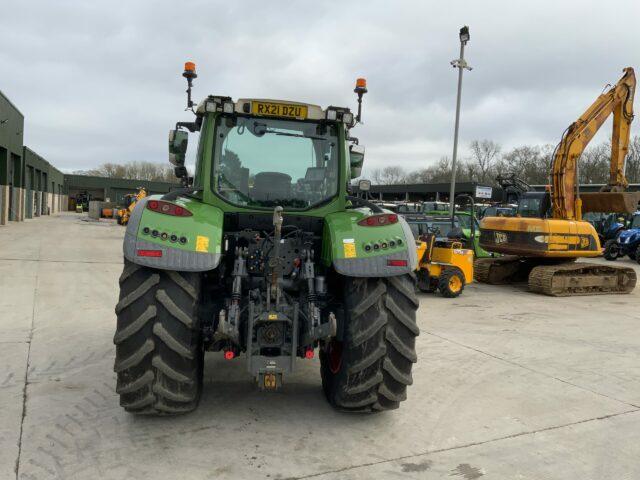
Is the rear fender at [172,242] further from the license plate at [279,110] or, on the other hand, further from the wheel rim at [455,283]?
the wheel rim at [455,283]

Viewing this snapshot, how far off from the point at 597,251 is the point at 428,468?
415 inches

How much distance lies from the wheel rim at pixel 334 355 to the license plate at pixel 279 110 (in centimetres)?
192

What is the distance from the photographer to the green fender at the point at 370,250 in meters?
3.86

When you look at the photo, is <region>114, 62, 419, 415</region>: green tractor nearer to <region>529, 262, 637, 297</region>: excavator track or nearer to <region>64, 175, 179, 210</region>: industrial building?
<region>529, 262, 637, 297</region>: excavator track

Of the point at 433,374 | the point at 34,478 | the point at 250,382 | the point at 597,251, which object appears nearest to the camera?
the point at 34,478

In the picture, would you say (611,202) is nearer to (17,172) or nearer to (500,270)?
(500,270)

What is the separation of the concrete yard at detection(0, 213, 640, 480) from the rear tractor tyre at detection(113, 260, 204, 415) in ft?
0.92

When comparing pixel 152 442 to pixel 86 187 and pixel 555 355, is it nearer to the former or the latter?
pixel 555 355

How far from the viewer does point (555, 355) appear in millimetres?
6457

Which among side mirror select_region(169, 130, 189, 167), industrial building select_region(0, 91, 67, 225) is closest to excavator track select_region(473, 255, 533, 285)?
side mirror select_region(169, 130, 189, 167)

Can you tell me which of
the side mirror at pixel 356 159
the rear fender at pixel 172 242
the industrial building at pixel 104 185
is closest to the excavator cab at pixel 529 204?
the side mirror at pixel 356 159

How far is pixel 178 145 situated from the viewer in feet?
16.1

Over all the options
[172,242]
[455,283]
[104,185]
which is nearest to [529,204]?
[455,283]

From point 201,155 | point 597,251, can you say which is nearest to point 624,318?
point 597,251
